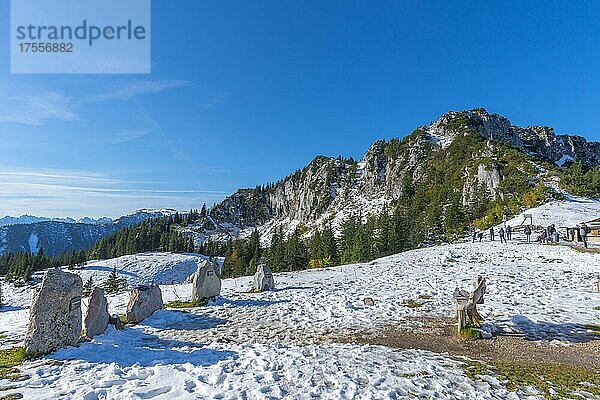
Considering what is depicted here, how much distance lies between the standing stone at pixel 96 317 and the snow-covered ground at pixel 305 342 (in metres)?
0.33

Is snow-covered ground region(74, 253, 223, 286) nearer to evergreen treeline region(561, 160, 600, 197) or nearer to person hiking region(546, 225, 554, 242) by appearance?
person hiking region(546, 225, 554, 242)

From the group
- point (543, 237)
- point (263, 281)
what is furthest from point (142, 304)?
point (543, 237)

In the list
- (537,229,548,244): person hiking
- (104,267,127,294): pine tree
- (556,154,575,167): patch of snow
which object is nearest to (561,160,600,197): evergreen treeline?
(537,229,548,244): person hiking

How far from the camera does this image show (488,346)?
10.4 m

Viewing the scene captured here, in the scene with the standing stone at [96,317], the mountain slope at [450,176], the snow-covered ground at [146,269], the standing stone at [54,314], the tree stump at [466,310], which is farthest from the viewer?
the snow-covered ground at [146,269]

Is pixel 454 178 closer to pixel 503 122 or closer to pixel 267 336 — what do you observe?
pixel 503 122

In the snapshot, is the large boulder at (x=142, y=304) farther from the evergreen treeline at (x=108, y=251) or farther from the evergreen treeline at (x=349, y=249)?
the evergreen treeline at (x=108, y=251)

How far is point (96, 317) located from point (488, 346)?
11797mm

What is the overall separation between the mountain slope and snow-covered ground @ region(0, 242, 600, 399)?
44.5 m

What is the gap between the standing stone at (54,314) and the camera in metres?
9.12

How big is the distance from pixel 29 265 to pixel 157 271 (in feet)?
137

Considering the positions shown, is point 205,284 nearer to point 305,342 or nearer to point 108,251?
point 305,342

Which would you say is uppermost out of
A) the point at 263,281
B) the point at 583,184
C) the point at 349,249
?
the point at 583,184

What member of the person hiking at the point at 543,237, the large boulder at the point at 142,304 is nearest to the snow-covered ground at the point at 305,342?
the large boulder at the point at 142,304
